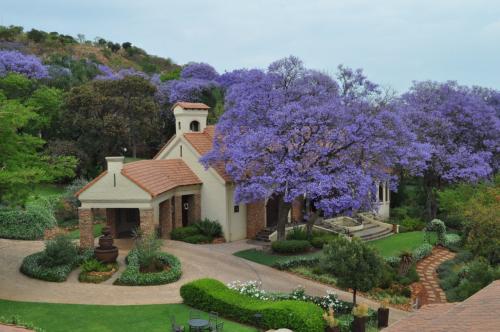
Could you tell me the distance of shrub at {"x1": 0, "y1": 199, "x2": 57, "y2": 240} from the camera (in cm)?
2900

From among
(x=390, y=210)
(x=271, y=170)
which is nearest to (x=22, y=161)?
(x=271, y=170)

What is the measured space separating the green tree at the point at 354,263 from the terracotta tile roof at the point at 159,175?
10.2 m

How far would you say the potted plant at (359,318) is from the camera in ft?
55.8

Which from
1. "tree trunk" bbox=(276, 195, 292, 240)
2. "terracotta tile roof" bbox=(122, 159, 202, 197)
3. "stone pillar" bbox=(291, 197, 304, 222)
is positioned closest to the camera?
"terracotta tile roof" bbox=(122, 159, 202, 197)

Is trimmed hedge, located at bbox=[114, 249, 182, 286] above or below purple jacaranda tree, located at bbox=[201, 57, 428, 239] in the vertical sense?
below

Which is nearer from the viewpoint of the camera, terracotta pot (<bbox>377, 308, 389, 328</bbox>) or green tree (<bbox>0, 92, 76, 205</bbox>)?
terracotta pot (<bbox>377, 308, 389, 328</bbox>)

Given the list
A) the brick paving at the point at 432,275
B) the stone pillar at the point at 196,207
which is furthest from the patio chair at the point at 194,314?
the stone pillar at the point at 196,207

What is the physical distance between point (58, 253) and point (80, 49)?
71.4m

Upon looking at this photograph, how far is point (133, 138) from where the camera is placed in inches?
1735

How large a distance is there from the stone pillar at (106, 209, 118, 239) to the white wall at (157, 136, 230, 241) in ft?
16.6

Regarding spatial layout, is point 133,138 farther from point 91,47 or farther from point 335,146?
point 91,47

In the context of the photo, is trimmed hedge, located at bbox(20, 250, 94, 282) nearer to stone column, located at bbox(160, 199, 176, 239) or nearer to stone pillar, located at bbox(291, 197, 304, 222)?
stone column, located at bbox(160, 199, 176, 239)

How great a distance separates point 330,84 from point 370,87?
6.85 feet

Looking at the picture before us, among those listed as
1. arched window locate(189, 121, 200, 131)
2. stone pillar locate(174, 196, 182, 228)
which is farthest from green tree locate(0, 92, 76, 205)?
arched window locate(189, 121, 200, 131)
